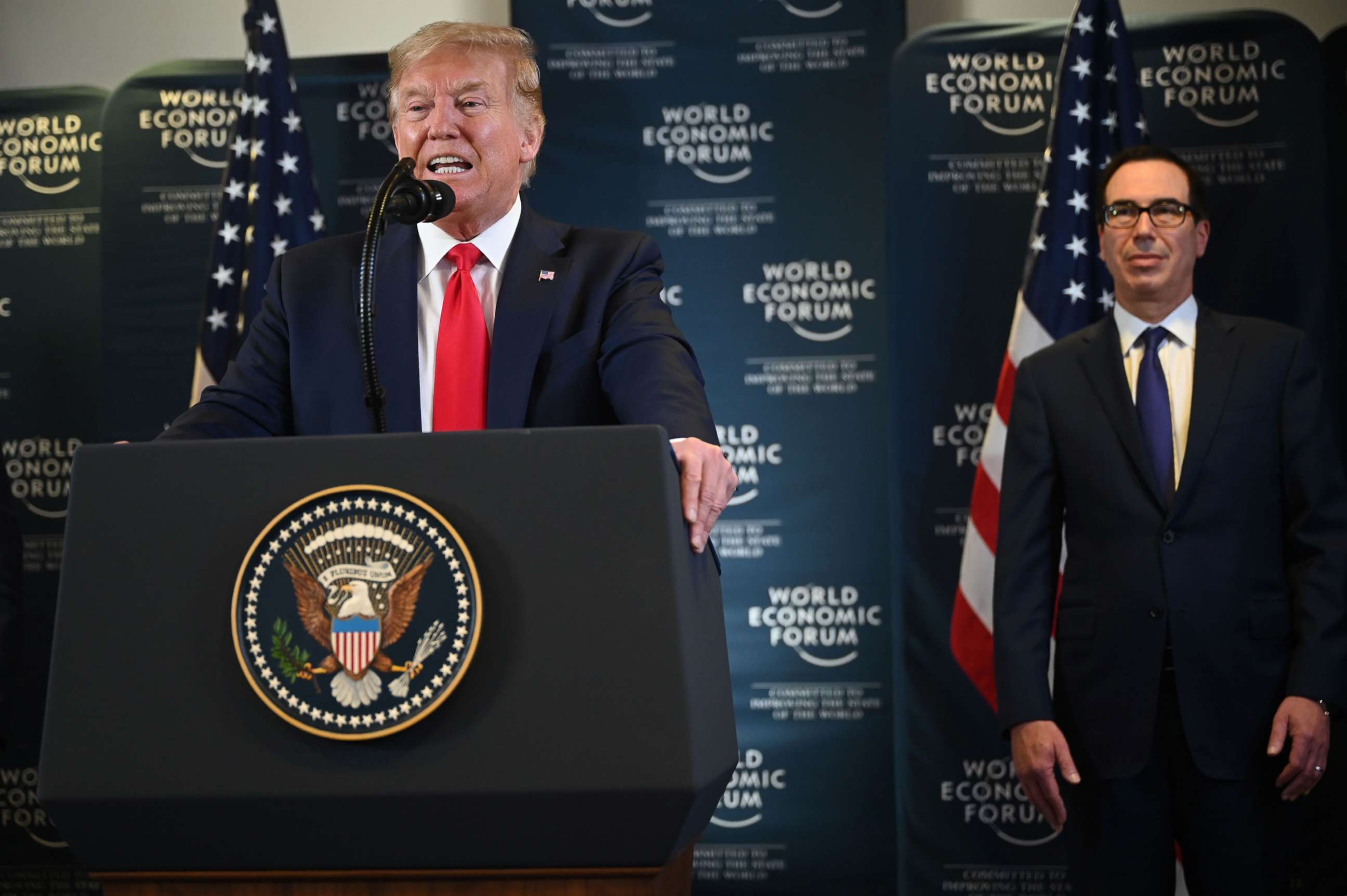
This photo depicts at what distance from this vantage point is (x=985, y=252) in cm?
371

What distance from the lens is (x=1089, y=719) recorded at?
8.41 feet

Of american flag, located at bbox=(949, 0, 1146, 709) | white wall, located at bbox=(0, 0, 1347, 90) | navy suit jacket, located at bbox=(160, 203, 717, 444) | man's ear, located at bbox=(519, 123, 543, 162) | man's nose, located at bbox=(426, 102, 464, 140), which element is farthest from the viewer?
white wall, located at bbox=(0, 0, 1347, 90)

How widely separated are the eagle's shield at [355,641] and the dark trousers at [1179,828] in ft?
6.03

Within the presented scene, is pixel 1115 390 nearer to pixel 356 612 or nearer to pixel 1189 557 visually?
pixel 1189 557

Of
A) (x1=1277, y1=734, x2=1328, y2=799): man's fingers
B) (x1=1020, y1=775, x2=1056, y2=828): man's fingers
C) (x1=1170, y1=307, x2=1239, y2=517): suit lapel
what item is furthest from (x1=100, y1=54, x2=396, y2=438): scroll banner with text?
(x1=1277, y1=734, x2=1328, y2=799): man's fingers

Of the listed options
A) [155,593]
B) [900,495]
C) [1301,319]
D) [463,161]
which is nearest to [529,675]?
[155,593]

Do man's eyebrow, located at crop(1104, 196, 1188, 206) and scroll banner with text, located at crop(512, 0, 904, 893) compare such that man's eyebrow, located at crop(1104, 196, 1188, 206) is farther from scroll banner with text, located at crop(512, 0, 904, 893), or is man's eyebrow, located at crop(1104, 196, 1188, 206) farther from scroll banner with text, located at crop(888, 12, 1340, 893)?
scroll banner with text, located at crop(512, 0, 904, 893)

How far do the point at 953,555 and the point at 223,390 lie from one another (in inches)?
93.0

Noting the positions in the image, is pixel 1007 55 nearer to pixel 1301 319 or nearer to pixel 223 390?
pixel 1301 319

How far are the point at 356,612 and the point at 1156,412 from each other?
6.66 feet

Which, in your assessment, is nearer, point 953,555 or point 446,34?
point 446,34

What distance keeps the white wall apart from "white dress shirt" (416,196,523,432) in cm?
252

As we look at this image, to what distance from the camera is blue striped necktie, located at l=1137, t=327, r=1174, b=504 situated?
2.65 metres

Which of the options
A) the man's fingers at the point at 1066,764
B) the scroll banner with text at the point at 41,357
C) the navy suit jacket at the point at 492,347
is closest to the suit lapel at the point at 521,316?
the navy suit jacket at the point at 492,347
